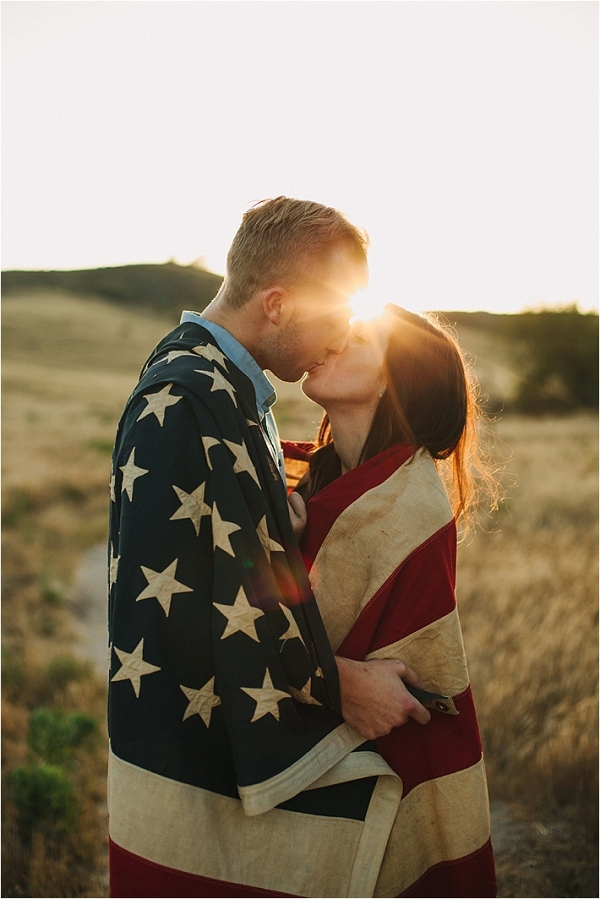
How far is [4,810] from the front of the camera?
12.9 ft

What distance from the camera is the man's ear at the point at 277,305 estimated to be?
2.44 m

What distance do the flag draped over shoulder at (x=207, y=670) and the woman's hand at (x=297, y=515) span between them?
46cm

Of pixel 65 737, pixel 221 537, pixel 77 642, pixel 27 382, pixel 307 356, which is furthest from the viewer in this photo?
pixel 27 382

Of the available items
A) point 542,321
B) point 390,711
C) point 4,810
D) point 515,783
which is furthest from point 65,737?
point 542,321

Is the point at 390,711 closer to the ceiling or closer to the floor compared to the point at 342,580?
closer to the floor

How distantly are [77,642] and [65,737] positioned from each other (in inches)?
76.6

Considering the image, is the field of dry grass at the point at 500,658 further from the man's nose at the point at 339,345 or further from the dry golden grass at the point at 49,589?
the man's nose at the point at 339,345

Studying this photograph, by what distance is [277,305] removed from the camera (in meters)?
2.46

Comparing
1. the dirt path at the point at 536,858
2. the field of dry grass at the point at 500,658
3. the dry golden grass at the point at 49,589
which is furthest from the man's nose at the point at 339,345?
the dry golden grass at the point at 49,589

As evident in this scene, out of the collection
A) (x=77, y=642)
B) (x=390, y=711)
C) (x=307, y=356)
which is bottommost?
(x=77, y=642)

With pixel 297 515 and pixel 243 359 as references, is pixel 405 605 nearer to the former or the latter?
pixel 297 515

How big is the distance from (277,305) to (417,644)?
4.27 feet

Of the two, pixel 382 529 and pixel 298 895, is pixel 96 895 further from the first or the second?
pixel 382 529

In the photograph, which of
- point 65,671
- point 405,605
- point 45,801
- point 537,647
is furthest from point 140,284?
point 405,605
